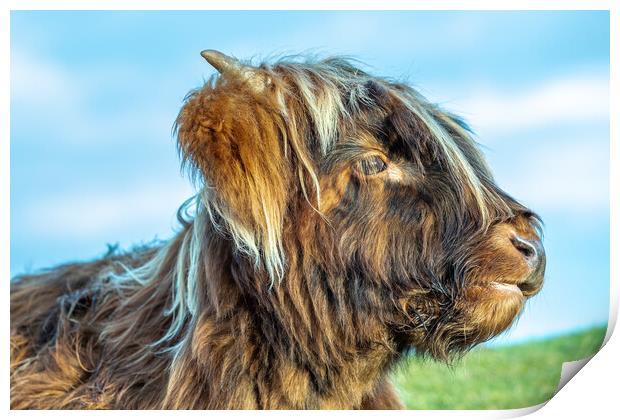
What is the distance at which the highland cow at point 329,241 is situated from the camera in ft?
8.13

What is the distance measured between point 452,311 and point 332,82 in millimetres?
816

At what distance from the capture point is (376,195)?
2.54 metres

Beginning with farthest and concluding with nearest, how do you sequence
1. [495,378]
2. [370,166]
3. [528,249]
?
1. [495,378]
2. [370,166]
3. [528,249]

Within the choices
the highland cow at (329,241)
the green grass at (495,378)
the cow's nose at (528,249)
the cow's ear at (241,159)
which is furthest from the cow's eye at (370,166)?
the green grass at (495,378)

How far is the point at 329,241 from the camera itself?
253 cm

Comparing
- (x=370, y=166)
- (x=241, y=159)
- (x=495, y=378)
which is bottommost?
(x=495, y=378)

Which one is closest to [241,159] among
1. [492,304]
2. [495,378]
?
[492,304]

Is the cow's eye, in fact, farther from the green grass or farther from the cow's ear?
the green grass

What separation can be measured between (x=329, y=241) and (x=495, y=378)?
113 inches

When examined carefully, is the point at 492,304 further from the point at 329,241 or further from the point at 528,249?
the point at 329,241

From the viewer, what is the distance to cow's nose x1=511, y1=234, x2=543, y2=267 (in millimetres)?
2455
